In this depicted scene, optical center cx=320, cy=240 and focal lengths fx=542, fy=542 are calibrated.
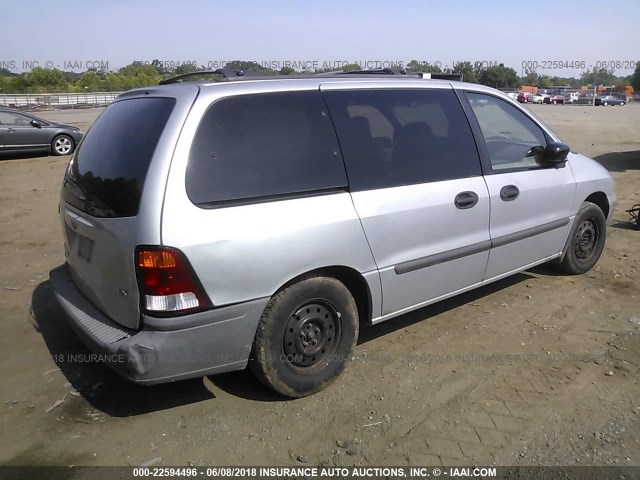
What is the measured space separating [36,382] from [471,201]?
125 inches

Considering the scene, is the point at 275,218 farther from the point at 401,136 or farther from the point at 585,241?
the point at 585,241

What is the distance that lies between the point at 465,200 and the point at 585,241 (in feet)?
6.85

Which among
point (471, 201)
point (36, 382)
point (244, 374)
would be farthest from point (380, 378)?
point (36, 382)

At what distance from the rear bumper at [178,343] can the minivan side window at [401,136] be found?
1.11 metres

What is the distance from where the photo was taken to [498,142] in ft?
14.2

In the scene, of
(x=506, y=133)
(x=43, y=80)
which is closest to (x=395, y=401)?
(x=506, y=133)

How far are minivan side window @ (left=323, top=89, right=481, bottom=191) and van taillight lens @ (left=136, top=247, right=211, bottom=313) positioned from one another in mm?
1189

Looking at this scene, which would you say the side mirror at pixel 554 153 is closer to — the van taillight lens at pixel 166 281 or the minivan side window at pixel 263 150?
the minivan side window at pixel 263 150

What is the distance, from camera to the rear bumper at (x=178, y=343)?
8.91 feet

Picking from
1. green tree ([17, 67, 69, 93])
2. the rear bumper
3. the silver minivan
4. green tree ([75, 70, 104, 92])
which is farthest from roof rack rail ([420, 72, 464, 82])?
green tree ([17, 67, 69, 93])

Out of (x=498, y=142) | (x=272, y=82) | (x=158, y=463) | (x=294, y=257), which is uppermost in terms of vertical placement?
(x=272, y=82)

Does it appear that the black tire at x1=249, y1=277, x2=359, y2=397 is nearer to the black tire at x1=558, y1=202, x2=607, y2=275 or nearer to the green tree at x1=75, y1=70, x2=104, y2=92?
the black tire at x1=558, y1=202, x2=607, y2=275

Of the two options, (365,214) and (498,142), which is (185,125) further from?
(498,142)

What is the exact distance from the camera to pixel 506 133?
4547mm
